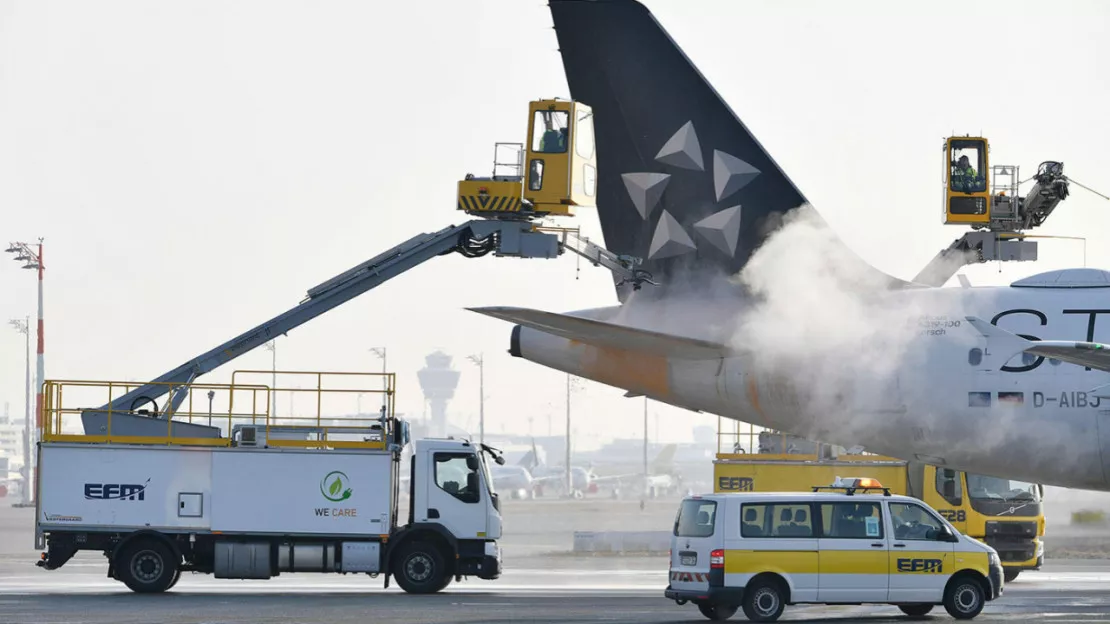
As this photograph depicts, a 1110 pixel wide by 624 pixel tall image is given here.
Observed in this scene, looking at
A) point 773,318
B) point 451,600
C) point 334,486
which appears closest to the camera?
point 773,318

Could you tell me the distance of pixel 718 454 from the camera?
124 ft

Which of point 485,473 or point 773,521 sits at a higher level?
point 485,473

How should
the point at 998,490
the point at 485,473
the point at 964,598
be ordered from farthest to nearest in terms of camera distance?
the point at 998,490 < the point at 485,473 < the point at 964,598

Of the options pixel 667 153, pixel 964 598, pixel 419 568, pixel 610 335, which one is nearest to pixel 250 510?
pixel 419 568

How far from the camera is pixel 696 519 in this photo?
23.5 metres

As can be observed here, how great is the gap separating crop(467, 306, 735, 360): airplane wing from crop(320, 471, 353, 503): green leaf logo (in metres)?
6.85

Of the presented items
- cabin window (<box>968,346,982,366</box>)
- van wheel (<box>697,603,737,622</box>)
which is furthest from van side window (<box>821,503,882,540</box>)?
cabin window (<box>968,346,982,366</box>)

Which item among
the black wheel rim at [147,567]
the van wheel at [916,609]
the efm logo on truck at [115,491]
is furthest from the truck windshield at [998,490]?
the efm logo on truck at [115,491]

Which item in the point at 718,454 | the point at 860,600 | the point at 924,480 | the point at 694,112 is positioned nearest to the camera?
the point at 860,600

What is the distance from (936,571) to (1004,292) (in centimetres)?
535

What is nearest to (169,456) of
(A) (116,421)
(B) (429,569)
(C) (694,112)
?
(A) (116,421)

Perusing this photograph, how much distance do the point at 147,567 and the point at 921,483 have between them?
733 inches

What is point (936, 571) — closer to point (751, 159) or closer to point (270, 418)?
point (751, 159)

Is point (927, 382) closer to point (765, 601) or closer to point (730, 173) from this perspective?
point (765, 601)
